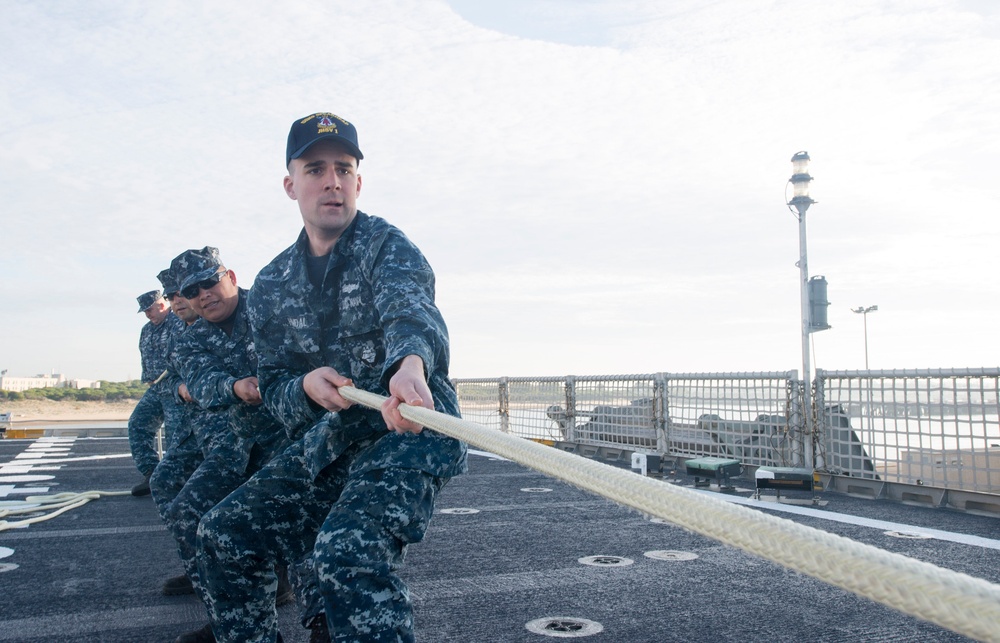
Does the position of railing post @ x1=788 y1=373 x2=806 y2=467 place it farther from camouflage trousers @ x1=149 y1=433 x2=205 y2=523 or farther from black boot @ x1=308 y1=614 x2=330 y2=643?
black boot @ x1=308 y1=614 x2=330 y2=643

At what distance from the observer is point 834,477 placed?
26.3 ft

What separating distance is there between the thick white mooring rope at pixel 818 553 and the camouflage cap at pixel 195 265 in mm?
2875

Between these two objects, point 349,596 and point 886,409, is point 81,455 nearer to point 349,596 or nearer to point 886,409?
point 886,409

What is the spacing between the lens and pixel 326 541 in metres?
1.98

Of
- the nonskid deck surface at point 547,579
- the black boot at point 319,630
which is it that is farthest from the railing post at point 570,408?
the black boot at point 319,630

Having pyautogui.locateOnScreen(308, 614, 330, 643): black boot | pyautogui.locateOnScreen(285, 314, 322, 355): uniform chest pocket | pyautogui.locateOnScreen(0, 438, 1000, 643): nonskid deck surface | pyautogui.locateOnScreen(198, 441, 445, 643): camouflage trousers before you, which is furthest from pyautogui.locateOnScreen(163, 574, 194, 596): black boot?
pyautogui.locateOnScreen(285, 314, 322, 355): uniform chest pocket

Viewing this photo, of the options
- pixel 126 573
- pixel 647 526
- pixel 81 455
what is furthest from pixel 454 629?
pixel 81 455

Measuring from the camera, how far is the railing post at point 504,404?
586 inches

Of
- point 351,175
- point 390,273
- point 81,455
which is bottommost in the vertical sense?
point 81,455

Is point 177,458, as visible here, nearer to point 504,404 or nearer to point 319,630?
point 319,630

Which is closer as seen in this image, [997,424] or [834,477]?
[997,424]

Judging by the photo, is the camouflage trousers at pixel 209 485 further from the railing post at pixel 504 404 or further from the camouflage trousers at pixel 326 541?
the railing post at pixel 504 404

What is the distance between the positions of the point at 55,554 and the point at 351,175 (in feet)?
12.9

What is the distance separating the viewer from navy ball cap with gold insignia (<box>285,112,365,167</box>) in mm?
2615
